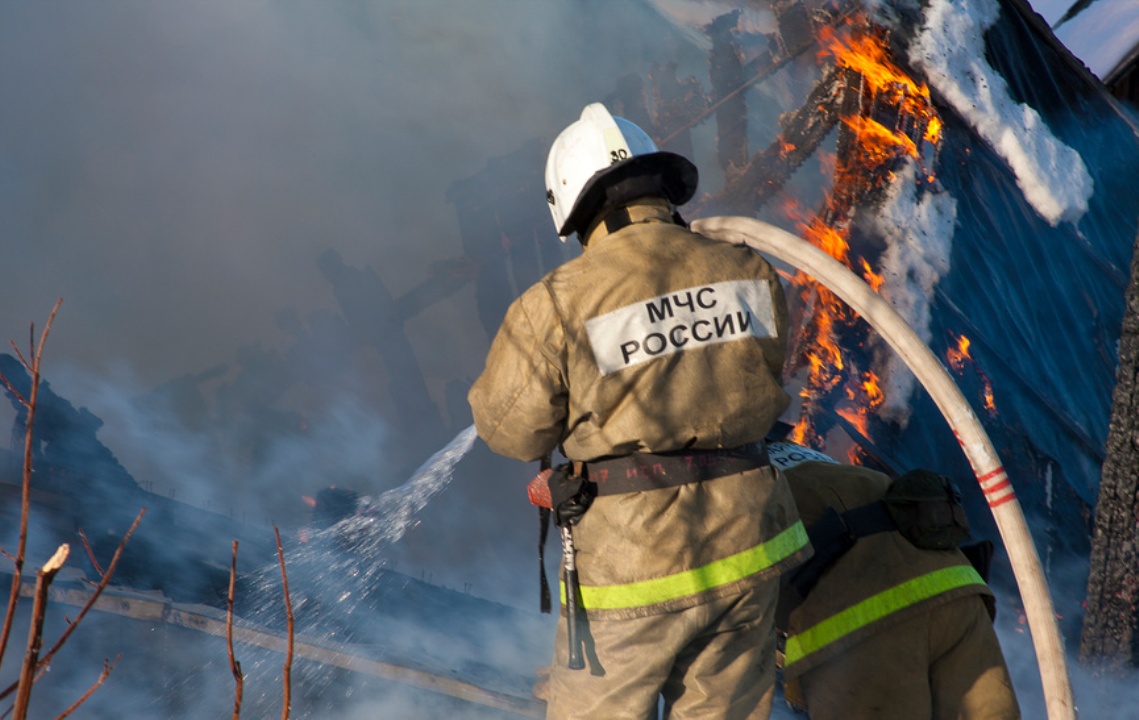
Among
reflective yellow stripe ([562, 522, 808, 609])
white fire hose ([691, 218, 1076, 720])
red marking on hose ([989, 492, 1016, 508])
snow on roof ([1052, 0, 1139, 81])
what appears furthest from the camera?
snow on roof ([1052, 0, 1139, 81])

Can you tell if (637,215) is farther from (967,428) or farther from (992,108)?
(992,108)

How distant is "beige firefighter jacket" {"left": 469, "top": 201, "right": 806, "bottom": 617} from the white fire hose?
93cm

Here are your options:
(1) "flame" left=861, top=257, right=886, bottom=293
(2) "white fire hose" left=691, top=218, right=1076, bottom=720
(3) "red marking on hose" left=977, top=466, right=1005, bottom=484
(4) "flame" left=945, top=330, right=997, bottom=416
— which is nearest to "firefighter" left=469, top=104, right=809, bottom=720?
(2) "white fire hose" left=691, top=218, right=1076, bottom=720

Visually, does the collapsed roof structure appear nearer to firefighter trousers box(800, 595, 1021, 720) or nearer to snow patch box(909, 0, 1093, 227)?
snow patch box(909, 0, 1093, 227)

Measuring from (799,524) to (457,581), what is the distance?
259 cm

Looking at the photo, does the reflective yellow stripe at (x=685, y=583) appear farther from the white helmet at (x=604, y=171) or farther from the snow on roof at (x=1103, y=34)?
the snow on roof at (x=1103, y=34)

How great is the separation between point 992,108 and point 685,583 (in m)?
3.78

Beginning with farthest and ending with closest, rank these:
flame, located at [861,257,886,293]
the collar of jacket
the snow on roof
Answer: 1. the snow on roof
2. flame, located at [861,257,886,293]
3. the collar of jacket

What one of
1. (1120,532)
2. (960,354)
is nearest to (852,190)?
(960,354)

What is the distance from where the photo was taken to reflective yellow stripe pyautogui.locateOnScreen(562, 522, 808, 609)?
2.36m

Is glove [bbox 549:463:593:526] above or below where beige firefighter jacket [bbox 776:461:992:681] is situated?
above

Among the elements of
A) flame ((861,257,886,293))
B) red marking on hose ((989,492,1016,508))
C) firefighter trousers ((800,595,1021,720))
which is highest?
flame ((861,257,886,293))

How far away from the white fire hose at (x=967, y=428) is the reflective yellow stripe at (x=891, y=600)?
511 mm

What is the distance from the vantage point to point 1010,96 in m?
5.07
